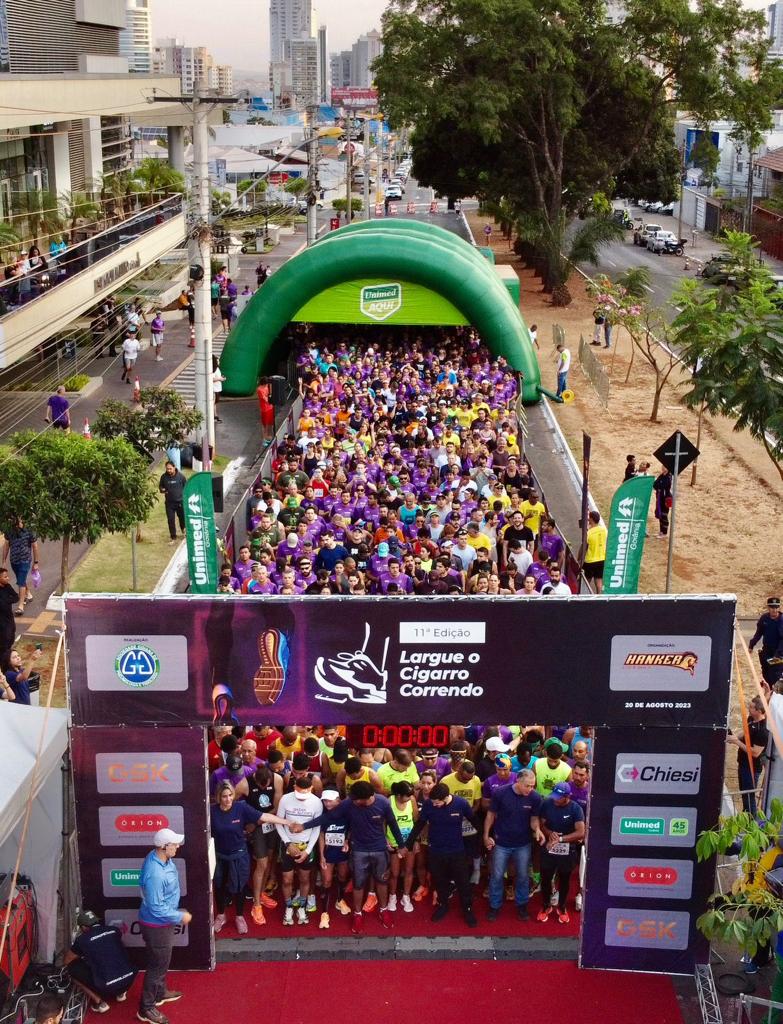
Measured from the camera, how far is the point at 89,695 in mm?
9023

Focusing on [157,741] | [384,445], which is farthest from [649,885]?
[384,445]

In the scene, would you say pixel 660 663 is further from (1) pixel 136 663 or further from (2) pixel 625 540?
(2) pixel 625 540

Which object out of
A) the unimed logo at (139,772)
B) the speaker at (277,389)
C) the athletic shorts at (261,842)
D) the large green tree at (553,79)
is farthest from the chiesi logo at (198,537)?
the large green tree at (553,79)

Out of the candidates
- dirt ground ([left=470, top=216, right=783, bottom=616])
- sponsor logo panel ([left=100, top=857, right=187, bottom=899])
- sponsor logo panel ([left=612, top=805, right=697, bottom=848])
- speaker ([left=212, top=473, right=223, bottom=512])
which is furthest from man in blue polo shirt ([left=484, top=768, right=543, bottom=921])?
dirt ground ([left=470, top=216, right=783, bottom=616])

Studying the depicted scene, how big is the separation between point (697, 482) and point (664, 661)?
15388mm

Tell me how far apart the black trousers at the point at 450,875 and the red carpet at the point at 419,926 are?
0.18 meters

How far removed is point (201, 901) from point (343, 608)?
250cm

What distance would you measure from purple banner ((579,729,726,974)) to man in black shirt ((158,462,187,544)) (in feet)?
35.2

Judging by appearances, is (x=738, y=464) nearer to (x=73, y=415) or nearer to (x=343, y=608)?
(x=73, y=415)

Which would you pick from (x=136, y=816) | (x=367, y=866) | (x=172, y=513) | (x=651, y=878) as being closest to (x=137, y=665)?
(x=136, y=816)

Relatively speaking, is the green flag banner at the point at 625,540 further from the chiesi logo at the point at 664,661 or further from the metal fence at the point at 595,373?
the metal fence at the point at 595,373

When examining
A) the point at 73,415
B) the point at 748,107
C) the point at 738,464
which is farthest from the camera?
the point at 748,107

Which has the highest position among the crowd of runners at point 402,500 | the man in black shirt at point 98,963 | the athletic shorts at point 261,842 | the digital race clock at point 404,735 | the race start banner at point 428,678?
the race start banner at point 428,678

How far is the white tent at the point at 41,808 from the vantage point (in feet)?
29.6
